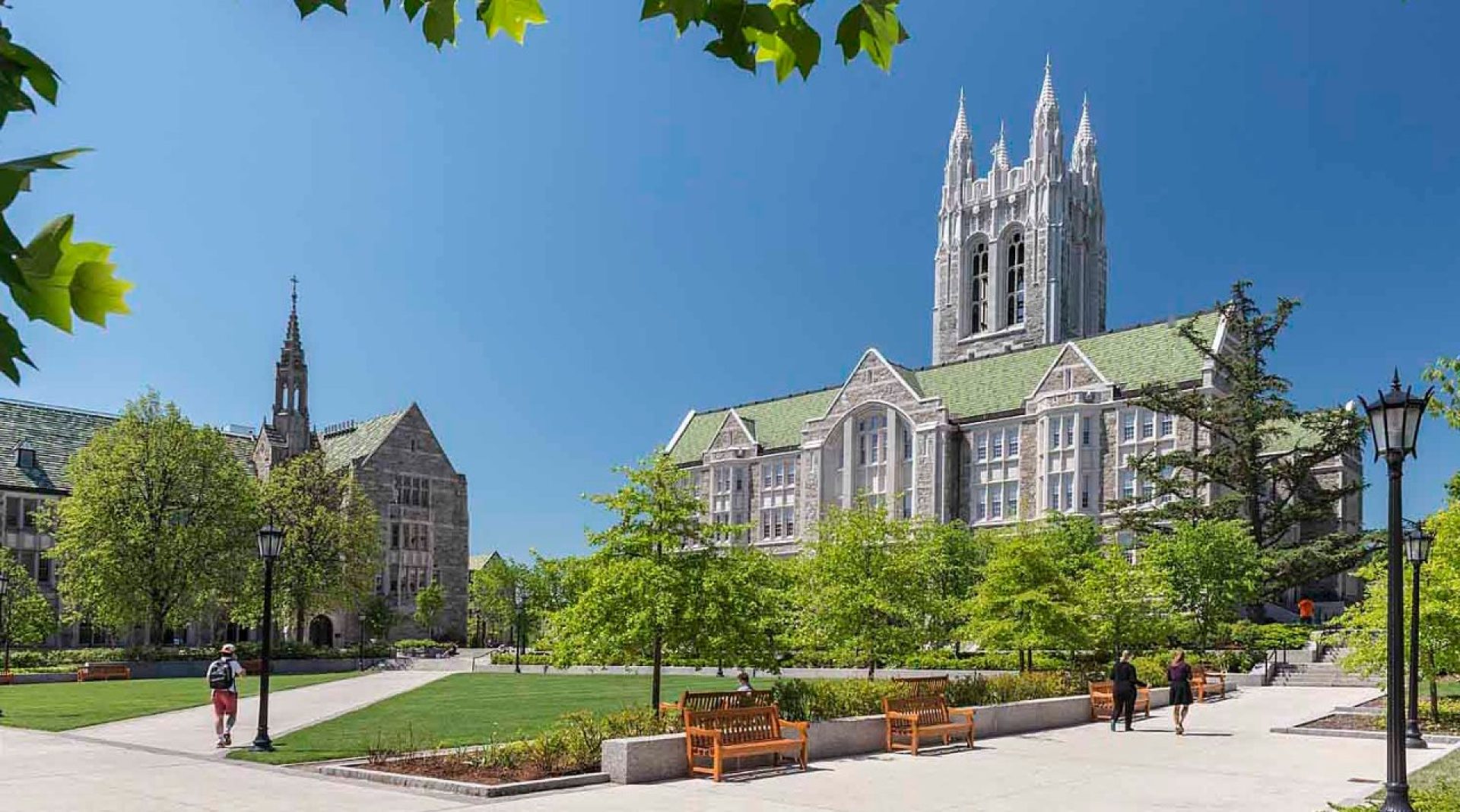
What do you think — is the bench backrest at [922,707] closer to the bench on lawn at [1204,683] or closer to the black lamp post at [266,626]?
the black lamp post at [266,626]

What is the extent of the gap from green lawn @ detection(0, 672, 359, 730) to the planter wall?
1438cm

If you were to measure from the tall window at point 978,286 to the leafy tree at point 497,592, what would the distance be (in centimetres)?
4613

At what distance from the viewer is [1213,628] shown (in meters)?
44.3

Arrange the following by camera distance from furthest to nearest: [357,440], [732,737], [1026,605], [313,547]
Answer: [357,440] < [313,547] < [1026,605] < [732,737]

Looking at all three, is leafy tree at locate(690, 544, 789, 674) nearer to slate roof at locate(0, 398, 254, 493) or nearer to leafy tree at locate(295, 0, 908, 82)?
leafy tree at locate(295, 0, 908, 82)

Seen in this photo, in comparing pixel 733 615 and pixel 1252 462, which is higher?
pixel 1252 462

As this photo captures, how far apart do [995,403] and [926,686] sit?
182 feet

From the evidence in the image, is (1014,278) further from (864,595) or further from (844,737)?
(844,737)

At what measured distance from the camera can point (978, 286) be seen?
363ft

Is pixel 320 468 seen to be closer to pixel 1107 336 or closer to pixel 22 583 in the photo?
pixel 22 583

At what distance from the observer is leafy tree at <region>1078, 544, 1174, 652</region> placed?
33.4 metres

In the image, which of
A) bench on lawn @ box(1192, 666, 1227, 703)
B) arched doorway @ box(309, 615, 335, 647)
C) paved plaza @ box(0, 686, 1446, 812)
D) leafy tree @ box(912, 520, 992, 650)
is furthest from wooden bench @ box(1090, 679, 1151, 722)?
arched doorway @ box(309, 615, 335, 647)

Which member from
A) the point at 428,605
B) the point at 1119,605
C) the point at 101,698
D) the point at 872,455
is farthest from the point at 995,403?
the point at 101,698

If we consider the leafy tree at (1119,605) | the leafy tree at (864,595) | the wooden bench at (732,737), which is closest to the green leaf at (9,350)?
the wooden bench at (732,737)
